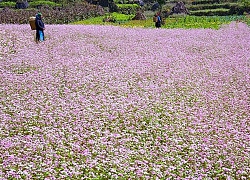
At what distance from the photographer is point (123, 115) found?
35.4ft

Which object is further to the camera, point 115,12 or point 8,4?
point 8,4

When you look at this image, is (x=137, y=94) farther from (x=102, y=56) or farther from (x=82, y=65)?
(x=102, y=56)

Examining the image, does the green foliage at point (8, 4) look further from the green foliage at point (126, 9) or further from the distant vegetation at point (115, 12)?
the green foliage at point (126, 9)

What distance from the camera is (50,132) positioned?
→ 9.48m

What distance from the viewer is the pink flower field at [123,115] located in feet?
25.7

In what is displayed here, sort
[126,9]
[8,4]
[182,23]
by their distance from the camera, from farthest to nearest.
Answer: [126,9]
[8,4]
[182,23]

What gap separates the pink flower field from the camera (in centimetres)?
784

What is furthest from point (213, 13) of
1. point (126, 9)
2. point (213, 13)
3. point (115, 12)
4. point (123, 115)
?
point (123, 115)

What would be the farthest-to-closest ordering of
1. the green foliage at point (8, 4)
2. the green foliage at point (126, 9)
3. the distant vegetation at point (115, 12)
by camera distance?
the green foliage at point (126, 9) < the green foliage at point (8, 4) < the distant vegetation at point (115, 12)

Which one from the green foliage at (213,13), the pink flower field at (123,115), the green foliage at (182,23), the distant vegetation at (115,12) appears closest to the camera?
the pink flower field at (123,115)

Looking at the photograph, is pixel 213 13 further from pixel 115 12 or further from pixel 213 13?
pixel 115 12

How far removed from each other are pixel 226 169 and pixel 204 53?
51.2ft

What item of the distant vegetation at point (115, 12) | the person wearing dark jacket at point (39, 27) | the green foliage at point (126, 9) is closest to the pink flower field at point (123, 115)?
the person wearing dark jacket at point (39, 27)

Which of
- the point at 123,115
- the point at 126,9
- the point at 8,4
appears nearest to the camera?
the point at 123,115
